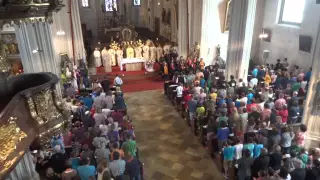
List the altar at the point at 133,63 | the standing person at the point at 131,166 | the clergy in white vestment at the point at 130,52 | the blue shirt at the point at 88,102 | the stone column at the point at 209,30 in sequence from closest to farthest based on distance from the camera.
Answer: the standing person at the point at 131,166
the blue shirt at the point at 88,102
the stone column at the point at 209,30
the altar at the point at 133,63
the clergy in white vestment at the point at 130,52

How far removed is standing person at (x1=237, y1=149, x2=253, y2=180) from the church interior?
0.9 inches

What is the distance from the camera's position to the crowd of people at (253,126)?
5.60m

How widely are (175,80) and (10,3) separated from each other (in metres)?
9.35

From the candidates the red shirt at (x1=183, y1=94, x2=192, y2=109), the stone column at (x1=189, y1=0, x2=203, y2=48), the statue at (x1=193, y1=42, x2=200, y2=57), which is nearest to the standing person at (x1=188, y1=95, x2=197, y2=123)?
the red shirt at (x1=183, y1=94, x2=192, y2=109)

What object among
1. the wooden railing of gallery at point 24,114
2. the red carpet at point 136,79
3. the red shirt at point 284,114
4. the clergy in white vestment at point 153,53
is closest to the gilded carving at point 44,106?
the wooden railing of gallery at point 24,114

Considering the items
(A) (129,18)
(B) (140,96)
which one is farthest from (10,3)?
(A) (129,18)

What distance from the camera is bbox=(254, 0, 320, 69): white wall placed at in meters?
11.7

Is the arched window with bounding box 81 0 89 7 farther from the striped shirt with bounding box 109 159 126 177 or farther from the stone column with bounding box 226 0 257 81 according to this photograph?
the striped shirt with bounding box 109 159 126 177

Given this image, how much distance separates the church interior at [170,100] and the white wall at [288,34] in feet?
0.19

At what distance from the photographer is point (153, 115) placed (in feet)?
35.1

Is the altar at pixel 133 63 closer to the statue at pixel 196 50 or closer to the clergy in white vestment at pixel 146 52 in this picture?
the clergy in white vestment at pixel 146 52

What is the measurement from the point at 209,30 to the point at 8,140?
44.4 ft

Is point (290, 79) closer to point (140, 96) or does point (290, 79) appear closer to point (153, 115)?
point (153, 115)

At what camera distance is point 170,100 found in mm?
12109
